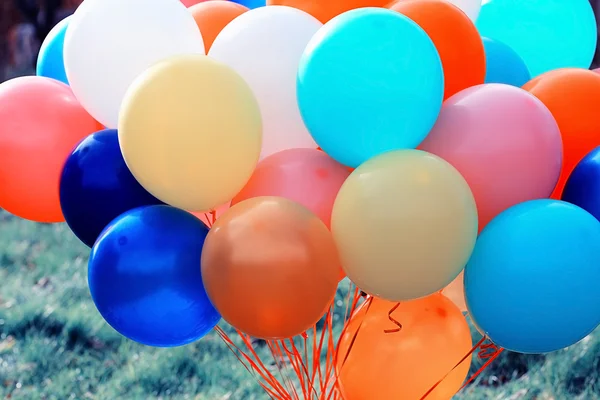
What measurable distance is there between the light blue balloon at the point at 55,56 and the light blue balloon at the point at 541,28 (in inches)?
40.3

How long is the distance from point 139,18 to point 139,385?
6.97 feet

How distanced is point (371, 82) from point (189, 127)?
318 millimetres

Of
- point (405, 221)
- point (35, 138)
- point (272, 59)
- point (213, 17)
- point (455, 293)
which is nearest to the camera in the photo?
point (405, 221)

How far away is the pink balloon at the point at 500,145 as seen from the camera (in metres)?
1.42

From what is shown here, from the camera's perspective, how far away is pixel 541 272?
1344 millimetres

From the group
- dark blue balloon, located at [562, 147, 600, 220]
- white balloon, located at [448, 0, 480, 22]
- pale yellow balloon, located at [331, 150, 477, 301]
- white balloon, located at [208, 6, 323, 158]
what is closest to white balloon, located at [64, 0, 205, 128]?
white balloon, located at [208, 6, 323, 158]

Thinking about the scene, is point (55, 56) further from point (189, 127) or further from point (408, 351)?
point (408, 351)

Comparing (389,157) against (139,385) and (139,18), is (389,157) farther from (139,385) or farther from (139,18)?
(139,385)

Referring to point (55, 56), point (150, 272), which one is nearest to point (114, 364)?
point (55, 56)

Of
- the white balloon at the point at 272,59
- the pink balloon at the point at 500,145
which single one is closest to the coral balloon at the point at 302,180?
the white balloon at the point at 272,59

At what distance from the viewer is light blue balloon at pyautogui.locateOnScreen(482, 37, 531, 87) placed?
5.91ft

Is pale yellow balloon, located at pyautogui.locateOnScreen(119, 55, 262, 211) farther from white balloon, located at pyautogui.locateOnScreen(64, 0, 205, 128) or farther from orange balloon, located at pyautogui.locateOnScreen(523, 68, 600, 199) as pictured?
orange balloon, located at pyautogui.locateOnScreen(523, 68, 600, 199)

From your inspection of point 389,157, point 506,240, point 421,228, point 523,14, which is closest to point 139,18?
point 389,157

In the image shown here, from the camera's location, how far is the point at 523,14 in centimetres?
196
